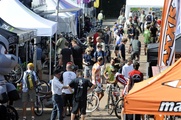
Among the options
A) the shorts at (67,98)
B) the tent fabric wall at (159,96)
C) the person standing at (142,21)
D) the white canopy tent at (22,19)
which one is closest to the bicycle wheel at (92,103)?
the shorts at (67,98)

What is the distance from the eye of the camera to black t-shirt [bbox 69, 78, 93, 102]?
13.2 m

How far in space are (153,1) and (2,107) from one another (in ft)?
81.7

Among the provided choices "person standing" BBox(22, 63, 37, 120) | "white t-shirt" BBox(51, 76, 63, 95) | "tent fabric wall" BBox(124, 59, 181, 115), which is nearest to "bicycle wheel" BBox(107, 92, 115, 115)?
"person standing" BBox(22, 63, 37, 120)

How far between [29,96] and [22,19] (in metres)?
4.99

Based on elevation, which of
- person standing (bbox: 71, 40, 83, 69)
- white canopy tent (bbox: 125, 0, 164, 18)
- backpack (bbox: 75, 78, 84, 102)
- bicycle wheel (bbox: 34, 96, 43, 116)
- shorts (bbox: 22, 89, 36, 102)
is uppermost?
white canopy tent (bbox: 125, 0, 164, 18)

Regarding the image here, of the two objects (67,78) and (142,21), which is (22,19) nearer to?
(67,78)

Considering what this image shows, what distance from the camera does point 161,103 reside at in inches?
300

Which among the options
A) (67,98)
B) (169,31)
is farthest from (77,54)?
(169,31)

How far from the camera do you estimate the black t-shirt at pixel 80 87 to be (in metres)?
13.2

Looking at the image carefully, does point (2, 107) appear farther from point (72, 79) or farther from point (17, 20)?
point (17, 20)

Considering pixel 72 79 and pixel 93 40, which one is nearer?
pixel 72 79

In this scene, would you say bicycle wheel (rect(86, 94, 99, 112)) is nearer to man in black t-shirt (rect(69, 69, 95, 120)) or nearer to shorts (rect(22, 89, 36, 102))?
shorts (rect(22, 89, 36, 102))

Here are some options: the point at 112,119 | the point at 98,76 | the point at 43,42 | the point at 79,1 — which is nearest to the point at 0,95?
the point at 112,119

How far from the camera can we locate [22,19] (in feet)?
61.0
